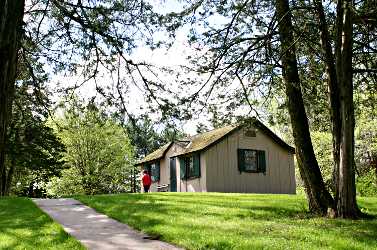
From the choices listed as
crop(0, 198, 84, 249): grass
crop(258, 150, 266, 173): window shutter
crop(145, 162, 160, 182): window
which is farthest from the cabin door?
crop(0, 198, 84, 249): grass

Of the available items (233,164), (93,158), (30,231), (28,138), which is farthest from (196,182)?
(30,231)

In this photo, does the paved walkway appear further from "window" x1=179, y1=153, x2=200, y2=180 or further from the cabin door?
the cabin door

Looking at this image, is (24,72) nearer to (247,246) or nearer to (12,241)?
(12,241)

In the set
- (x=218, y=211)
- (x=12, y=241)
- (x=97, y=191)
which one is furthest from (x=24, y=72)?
(x=97, y=191)

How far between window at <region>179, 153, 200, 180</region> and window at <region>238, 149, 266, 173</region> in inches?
101

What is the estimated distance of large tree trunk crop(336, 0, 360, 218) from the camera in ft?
35.1

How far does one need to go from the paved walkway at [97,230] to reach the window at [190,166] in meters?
13.9

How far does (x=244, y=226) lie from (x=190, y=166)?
19.4m

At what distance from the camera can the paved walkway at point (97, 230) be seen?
8.55 m

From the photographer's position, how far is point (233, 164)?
92.3 ft

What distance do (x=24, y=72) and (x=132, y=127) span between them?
544 cm

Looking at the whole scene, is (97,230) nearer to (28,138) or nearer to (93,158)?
(28,138)

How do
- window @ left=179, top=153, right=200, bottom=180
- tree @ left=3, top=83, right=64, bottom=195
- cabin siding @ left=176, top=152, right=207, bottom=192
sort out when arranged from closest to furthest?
tree @ left=3, top=83, right=64, bottom=195
cabin siding @ left=176, top=152, right=207, bottom=192
window @ left=179, top=153, right=200, bottom=180

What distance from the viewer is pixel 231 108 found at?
12.6 metres
